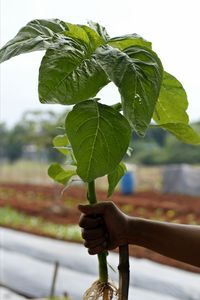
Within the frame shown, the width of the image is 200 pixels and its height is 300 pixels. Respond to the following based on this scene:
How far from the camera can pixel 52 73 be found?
0.51 m

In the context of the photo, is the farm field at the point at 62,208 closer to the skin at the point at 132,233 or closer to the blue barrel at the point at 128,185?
the blue barrel at the point at 128,185

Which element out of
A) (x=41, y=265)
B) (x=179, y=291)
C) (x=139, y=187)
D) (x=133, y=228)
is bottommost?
(x=139, y=187)

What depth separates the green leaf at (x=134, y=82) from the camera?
0.50 m

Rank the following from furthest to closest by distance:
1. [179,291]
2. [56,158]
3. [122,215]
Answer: [56,158]
[179,291]
[122,215]

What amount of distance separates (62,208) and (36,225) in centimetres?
56

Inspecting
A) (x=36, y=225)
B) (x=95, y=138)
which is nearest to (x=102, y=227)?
(x=95, y=138)

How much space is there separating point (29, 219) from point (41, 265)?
5.73ft

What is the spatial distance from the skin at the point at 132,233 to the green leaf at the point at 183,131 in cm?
11

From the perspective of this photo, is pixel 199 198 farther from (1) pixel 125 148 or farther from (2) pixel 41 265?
(1) pixel 125 148

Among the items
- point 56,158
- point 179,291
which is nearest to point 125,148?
point 179,291

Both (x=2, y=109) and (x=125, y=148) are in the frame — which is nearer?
(x=125, y=148)

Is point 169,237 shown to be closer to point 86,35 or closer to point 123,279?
point 123,279

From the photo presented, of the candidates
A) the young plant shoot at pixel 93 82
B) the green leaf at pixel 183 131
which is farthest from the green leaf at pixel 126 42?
the green leaf at pixel 183 131

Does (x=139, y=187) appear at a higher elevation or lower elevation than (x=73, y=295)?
lower
